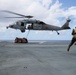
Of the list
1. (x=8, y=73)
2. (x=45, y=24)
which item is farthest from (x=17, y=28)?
(x=8, y=73)

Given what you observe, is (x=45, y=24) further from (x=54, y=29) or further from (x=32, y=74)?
(x=32, y=74)

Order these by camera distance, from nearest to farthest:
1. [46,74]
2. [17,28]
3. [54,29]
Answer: [46,74], [17,28], [54,29]

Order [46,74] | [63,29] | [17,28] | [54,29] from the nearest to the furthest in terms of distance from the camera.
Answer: [46,74]
[17,28]
[54,29]
[63,29]

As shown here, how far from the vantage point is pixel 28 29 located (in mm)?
51094

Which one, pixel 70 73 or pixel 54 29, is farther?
pixel 54 29

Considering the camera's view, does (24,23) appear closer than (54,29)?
Yes

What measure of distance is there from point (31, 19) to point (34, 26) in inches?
70.3

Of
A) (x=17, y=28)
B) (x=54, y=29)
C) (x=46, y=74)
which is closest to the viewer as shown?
(x=46, y=74)

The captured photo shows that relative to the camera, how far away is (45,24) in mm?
52438

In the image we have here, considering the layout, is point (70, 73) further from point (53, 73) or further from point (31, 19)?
point (31, 19)

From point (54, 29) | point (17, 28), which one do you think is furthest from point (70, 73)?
point (54, 29)

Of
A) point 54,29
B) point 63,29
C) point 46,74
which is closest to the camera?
point 46,74

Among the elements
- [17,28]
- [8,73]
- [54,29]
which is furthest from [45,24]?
[8,73]

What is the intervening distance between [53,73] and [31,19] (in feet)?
145
